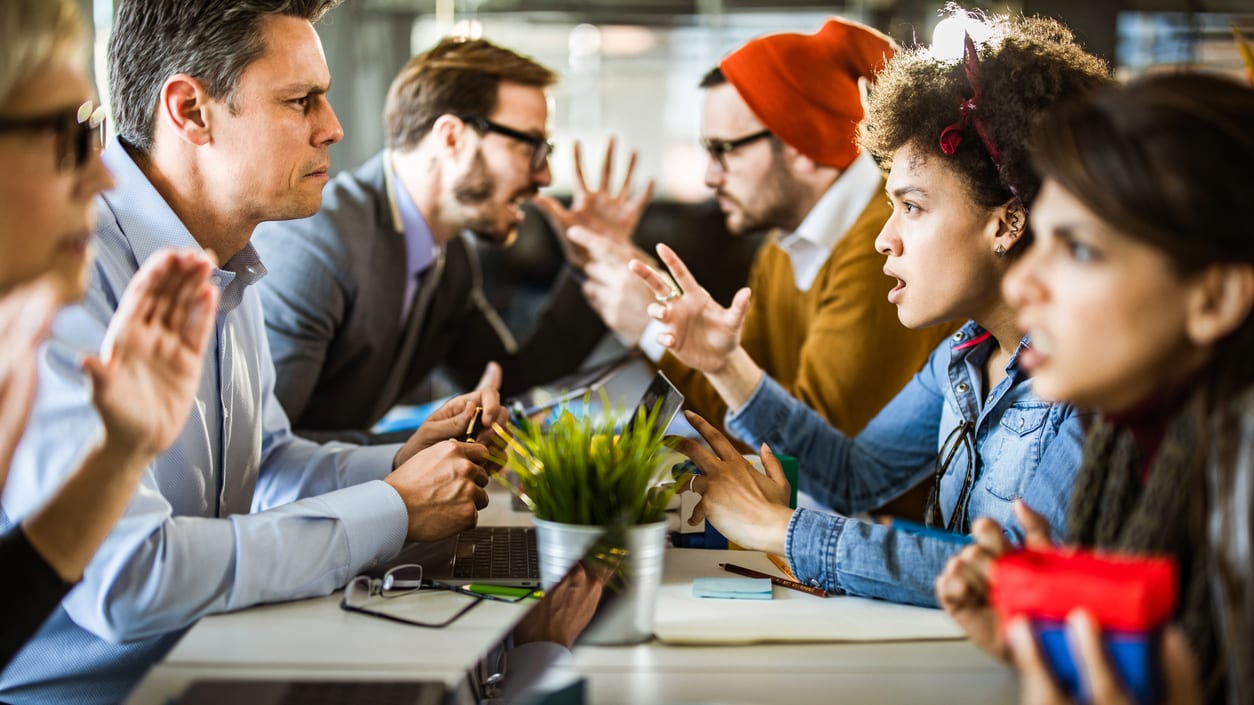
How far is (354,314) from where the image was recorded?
2.65 m

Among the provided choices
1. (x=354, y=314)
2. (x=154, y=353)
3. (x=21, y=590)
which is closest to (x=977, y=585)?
(x=154, y=353)

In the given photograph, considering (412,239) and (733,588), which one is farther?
(412,239)

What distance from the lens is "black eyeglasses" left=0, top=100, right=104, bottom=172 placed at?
99 cm

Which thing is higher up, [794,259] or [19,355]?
[19,355]

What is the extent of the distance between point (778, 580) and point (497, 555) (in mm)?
398

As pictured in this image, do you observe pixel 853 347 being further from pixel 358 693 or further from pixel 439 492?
pixel 358 693

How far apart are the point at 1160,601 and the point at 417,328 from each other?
7.87 ft

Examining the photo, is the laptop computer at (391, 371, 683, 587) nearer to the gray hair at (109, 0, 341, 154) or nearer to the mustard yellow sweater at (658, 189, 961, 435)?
the mustard yellow sweater at (658, 189, 961, 435)

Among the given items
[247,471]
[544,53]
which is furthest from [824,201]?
[544,53]

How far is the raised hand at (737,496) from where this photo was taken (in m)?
1.44

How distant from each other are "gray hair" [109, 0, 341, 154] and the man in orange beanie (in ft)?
2.41

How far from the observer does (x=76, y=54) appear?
3.48ft

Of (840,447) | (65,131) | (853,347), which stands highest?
(65,131)

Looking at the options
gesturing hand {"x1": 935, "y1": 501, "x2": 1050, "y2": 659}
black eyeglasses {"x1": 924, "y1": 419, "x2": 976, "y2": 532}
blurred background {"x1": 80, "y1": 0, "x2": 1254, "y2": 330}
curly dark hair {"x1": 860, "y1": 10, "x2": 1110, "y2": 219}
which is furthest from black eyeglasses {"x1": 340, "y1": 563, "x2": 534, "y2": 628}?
blurred background {"x1": 80, "y1": 0, "x2": 1254, "y2": 330}
